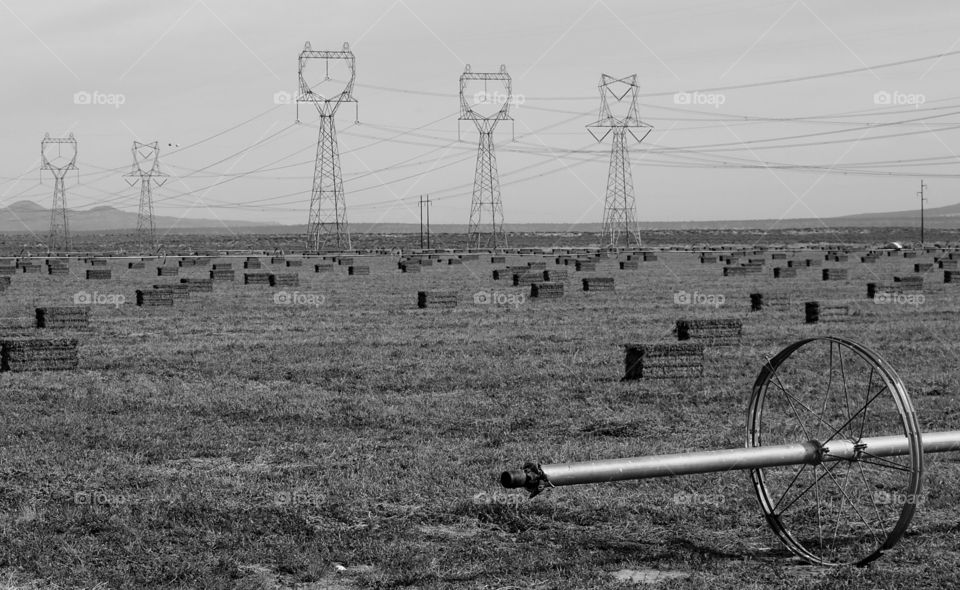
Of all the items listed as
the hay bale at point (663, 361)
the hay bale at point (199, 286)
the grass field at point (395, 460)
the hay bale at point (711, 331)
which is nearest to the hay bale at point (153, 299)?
the hay bale at point (199, 286)

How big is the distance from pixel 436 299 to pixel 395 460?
17.3 metres

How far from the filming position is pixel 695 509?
8.18 metres

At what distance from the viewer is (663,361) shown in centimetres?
1474

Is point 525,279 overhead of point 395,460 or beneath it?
overhead

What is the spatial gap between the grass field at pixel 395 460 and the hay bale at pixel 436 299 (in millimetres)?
4980

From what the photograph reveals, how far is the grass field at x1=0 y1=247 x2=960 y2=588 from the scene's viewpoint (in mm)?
6953

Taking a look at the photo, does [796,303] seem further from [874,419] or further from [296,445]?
[296,445]

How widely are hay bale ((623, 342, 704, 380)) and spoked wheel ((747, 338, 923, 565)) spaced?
2453mm

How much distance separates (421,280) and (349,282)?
2.76 m

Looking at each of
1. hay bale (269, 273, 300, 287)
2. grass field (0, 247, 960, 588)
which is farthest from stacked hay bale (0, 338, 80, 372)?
hay bale (269, 273, 300, 287)

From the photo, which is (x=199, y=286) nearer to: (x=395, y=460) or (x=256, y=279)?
(x=256, y=279)

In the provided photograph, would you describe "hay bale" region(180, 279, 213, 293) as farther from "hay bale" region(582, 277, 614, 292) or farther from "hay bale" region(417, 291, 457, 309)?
"hay bale" region(582, 277, 614, 292)

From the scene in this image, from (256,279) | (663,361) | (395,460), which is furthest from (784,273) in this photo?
(395,460)

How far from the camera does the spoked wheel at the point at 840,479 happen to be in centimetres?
615
